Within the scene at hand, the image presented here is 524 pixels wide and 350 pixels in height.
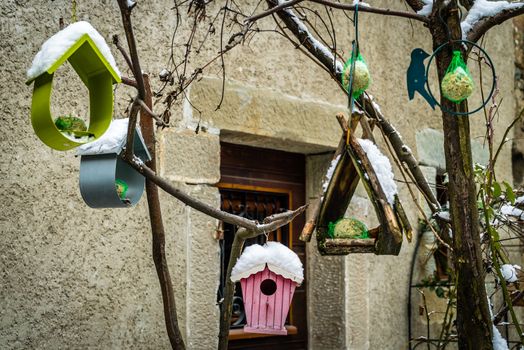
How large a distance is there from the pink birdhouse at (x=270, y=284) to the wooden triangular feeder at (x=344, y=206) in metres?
0.22

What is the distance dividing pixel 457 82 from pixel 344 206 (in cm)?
64

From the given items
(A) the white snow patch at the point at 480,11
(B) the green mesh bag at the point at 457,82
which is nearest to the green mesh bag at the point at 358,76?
(B) the green mesh bag at the point at 457,82

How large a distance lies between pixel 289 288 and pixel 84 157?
102 cm

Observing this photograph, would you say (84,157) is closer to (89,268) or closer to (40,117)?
(40,117)

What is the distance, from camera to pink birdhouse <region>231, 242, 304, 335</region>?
8.97 feet

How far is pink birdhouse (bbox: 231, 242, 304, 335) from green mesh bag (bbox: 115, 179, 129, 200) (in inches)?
21.4

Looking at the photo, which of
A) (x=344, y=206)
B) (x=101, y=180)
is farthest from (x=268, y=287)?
(x=101, y=180)

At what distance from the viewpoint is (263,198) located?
13.4 ft

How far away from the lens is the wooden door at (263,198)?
3.84 meters

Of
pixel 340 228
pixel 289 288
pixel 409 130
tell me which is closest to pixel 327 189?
pixel 340 228

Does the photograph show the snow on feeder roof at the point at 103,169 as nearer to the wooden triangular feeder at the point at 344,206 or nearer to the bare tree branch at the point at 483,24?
the wooden triangular feeder at the point at 344,206

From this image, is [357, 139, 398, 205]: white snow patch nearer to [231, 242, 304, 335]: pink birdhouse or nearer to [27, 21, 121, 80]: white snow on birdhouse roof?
[231, 242, 304, 335]: pink birdhouse

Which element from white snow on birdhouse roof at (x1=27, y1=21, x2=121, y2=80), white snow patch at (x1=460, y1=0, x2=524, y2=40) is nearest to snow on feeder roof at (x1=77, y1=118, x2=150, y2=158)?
white snow on birdhouse roof at (x1=27, y1=21, x2=121, y2=80)

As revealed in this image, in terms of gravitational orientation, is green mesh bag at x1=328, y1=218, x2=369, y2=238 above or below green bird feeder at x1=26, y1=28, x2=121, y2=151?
below
